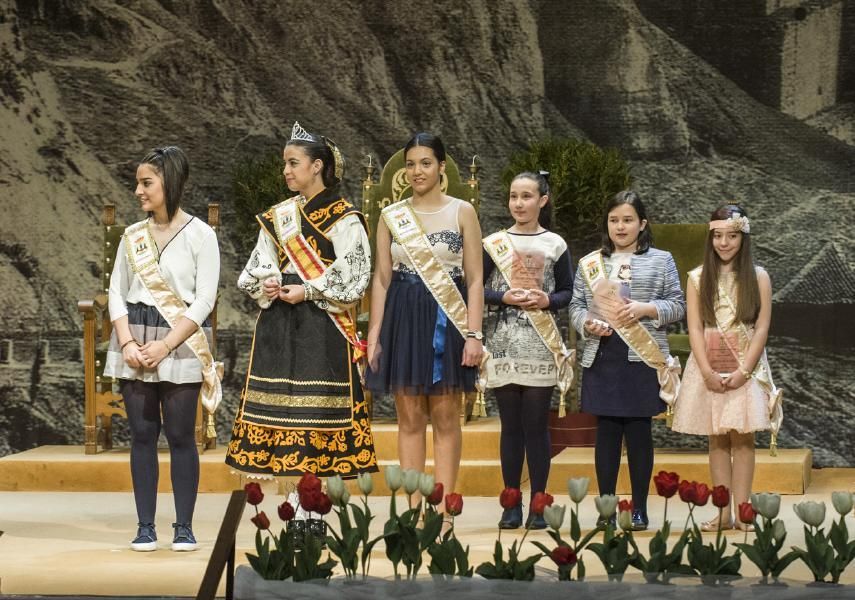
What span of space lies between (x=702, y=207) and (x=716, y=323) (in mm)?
2410

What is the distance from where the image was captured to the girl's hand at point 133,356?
4562 millimetres

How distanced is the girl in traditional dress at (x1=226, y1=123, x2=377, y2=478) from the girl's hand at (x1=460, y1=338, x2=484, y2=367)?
0.38 meters

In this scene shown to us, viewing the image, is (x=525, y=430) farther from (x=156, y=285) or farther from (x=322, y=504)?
(x=322, y=504)

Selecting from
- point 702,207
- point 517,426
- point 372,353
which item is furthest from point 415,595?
point 702,207

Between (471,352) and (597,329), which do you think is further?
(597,329)

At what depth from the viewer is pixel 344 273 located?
453 cm

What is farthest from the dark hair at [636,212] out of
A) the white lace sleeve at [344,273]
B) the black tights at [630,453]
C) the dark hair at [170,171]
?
the dark hair at [170,171]

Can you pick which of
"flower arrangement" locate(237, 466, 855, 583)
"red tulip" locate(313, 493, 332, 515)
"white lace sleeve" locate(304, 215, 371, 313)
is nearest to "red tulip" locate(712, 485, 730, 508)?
"flower arrangement" locate(237, 466, 855, 583)

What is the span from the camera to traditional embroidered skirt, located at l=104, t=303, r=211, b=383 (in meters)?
4.60

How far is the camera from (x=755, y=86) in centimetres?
736

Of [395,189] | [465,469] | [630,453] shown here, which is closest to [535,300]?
[630,453]

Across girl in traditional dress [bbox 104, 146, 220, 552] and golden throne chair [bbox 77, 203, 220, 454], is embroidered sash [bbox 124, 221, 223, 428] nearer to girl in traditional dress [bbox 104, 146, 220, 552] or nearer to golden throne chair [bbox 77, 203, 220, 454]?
girl in traditional dress [bbox 104, 146, 220, 552]

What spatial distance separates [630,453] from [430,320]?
0.92m

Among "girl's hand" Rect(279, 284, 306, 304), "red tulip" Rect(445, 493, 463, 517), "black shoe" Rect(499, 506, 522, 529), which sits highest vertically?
"girl's hand" Rect(279, 284, 306, 304)
